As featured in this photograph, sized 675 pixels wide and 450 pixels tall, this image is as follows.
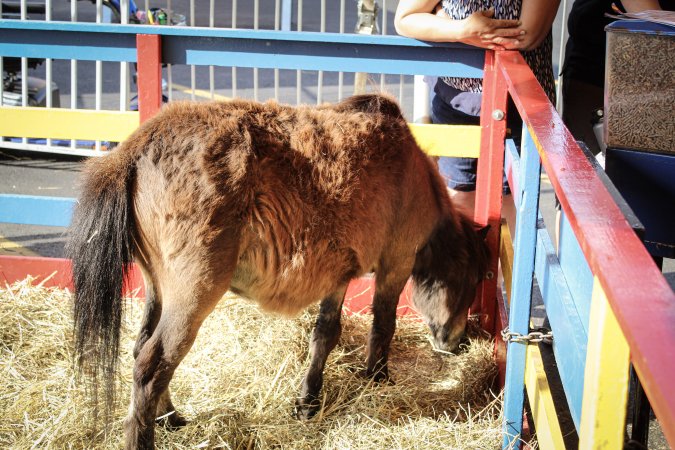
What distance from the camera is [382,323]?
3799 mm

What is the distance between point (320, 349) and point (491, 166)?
1328 millimetres

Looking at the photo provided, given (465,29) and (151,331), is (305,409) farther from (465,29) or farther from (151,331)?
(465,29)

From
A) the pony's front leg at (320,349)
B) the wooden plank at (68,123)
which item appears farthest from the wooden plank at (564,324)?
the wooden plank at (68,123)

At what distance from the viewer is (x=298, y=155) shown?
10.1 ft

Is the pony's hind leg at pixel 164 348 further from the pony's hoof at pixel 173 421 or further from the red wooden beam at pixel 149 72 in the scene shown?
the red wooden beam at pixel 149 72

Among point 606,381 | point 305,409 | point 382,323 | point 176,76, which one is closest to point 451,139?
point 382,323

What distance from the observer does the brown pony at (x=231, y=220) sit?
280 cm

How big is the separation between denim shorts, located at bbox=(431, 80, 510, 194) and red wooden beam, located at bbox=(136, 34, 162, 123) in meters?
1.59

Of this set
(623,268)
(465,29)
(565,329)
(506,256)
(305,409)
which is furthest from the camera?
(506,256)

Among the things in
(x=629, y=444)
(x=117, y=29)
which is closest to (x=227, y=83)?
(x=117, y=29)

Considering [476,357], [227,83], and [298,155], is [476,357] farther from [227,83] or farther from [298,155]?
[227,83]

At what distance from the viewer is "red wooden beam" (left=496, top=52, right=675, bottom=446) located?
1.05 m

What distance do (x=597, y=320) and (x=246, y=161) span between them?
166 cm

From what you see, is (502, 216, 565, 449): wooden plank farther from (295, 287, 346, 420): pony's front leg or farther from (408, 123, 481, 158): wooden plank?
(408, 123, 481, 158): wooden plank
